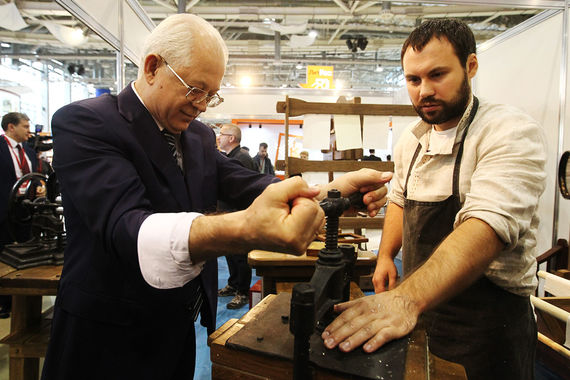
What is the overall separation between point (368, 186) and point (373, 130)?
6.51 feet

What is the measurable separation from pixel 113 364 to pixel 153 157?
0.65 m

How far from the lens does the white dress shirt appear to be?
0.77m

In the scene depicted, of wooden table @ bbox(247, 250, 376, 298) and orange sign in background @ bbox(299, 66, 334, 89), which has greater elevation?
orange sign in background @ bbox(299, 66, 334, 89)

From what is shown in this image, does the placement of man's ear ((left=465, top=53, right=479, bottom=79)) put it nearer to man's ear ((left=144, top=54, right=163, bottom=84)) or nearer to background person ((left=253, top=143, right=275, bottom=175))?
man's ear ((left=144, top=54, right=163, bottom=84))

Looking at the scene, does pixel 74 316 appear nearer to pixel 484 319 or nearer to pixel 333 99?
pixel 484 319

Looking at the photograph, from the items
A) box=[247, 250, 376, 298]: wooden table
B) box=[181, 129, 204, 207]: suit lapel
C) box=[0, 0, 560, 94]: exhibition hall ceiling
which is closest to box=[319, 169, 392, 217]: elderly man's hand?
box=[181, 129, 204, 207]: suit lapel

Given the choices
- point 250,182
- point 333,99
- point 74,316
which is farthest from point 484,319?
point 333,99

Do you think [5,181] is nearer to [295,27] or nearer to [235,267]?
[235,267]

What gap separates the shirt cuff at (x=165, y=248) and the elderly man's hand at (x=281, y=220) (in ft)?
0.48

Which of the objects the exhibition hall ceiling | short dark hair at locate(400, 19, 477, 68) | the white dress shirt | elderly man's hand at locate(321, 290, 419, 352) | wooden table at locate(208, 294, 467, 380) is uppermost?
the exhibition hall ceiling

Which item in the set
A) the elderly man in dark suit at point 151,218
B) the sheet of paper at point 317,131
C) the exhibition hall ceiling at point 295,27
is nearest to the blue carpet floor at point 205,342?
the elderly man in dark suit at point 151,218

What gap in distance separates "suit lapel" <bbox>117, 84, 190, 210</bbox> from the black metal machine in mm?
1428

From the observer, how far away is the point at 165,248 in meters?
0.78

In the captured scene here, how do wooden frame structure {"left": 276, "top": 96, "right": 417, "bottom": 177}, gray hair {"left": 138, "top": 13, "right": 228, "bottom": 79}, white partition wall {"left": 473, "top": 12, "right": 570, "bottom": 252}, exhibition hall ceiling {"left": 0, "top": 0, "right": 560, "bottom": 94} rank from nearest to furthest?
gray hair {"left": 138, "top": 13, "right": 228, "bottom": 79}
wooden frame structure {"left": 276, "top": 96, "right": 417, "bottom": 177}
white partition wall {"left": 473, "top": 12, "right": 570, "bottom": 252}
exhibition hall ceiling {"left": 0, "top": 0, "right": 560, "bottom": 94}
